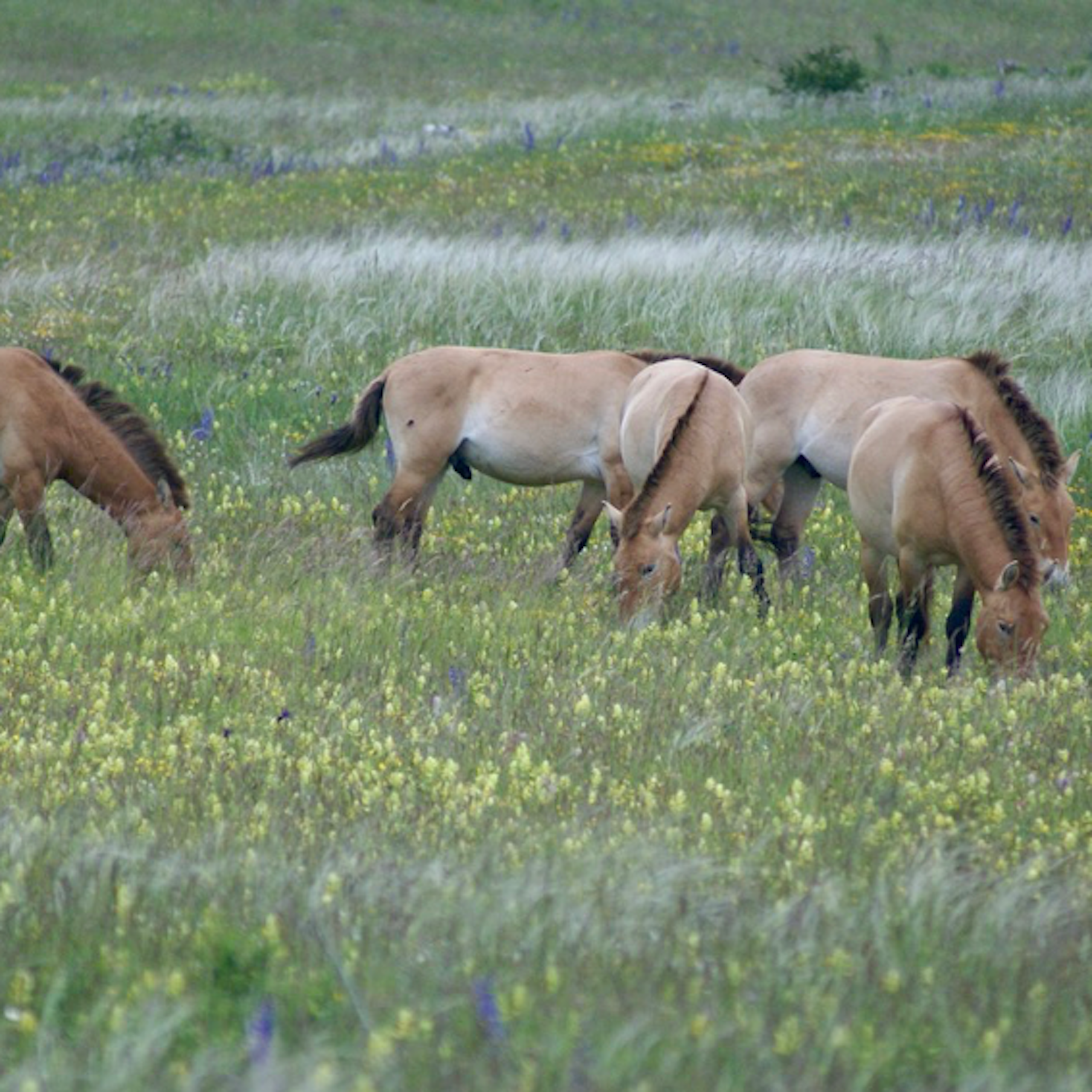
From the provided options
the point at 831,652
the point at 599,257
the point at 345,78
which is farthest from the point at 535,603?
the point at 345,78

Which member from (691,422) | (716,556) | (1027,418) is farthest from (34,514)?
(1027,418)

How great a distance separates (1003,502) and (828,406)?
2964mm

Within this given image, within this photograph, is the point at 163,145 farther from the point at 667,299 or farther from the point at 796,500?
the point at 796,500

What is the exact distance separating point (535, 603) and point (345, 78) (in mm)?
35807

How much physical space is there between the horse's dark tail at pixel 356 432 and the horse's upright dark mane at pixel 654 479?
2.37 meters

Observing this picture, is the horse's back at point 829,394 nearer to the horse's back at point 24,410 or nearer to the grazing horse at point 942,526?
the grazing horse at point 942,526

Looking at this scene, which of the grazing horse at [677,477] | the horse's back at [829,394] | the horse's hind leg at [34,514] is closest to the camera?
the grazing horse at [677,477]

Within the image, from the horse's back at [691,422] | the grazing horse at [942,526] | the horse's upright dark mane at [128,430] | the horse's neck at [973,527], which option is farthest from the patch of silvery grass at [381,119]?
the horse's neck at [973,527]

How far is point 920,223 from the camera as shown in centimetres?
1998

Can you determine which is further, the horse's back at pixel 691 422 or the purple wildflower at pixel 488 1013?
the horse's back at pixel 691 422

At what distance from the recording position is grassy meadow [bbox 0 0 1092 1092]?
137 inches

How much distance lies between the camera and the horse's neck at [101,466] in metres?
9.48

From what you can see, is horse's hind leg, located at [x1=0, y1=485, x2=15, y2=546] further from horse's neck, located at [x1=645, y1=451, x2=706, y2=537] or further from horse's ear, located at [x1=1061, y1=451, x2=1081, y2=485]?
horse's ear, located at [x1=1061, y1=451, x2=1081, y2=485]

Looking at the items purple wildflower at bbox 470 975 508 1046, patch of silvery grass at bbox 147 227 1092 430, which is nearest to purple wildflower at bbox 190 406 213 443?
patch of silvery grass at bbox 147 227 1092 430
